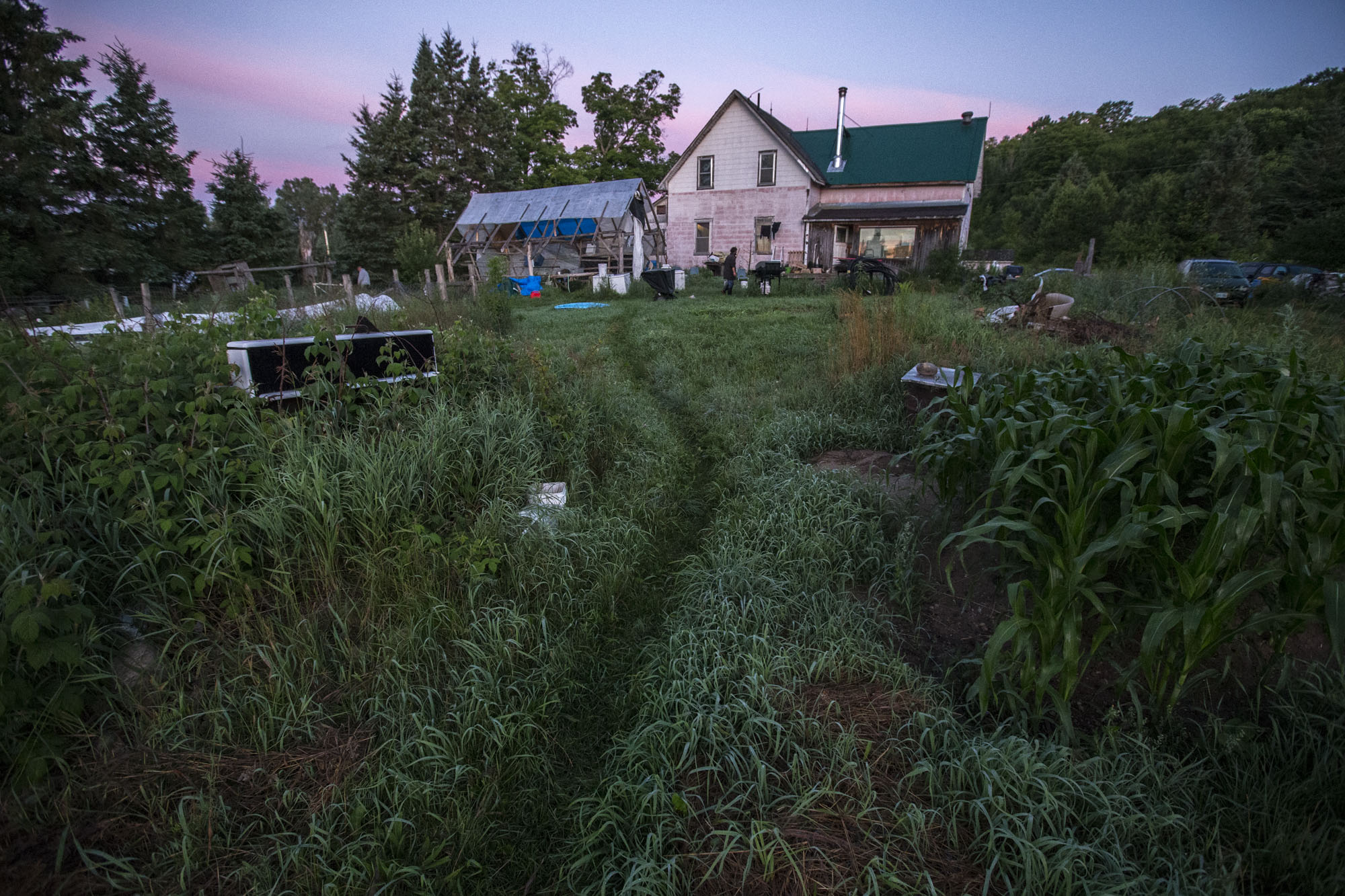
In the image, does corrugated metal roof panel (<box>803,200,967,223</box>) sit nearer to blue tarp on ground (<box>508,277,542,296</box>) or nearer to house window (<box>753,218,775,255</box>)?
house window (<box>753,218,775,255</box>)

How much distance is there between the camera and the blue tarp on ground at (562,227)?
70.4 ft

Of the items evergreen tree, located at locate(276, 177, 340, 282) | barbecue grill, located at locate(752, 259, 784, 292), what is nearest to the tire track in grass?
barbecue grill, located at locate(752, 259, 784, 292)

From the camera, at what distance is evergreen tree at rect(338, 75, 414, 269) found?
112 feet

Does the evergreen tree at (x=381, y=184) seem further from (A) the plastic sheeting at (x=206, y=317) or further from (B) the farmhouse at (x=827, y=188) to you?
(A) the plastic sheeting at (x=206, y=317)

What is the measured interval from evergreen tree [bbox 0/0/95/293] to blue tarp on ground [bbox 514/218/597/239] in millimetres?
16291

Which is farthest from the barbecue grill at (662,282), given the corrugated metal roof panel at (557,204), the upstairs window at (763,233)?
the upstairs window at (763,233)

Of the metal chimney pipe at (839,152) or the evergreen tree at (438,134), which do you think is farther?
the evergreen tree at (438,134)

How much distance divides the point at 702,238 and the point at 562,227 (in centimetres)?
652

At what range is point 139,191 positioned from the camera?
2309cm

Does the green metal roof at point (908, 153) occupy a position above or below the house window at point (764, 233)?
above

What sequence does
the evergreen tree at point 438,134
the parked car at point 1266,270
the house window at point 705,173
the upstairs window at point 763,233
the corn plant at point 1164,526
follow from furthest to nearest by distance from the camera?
the evergreen tree at point 438,134 < the house window at point 705,173 < the upstairs window at point 763,233 < the parked car at point 1266,270 < the corn plant at point 1164,526

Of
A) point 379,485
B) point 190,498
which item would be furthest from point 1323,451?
point 190,498

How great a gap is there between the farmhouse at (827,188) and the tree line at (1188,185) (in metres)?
6.96

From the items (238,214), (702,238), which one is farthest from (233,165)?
(702,238)
